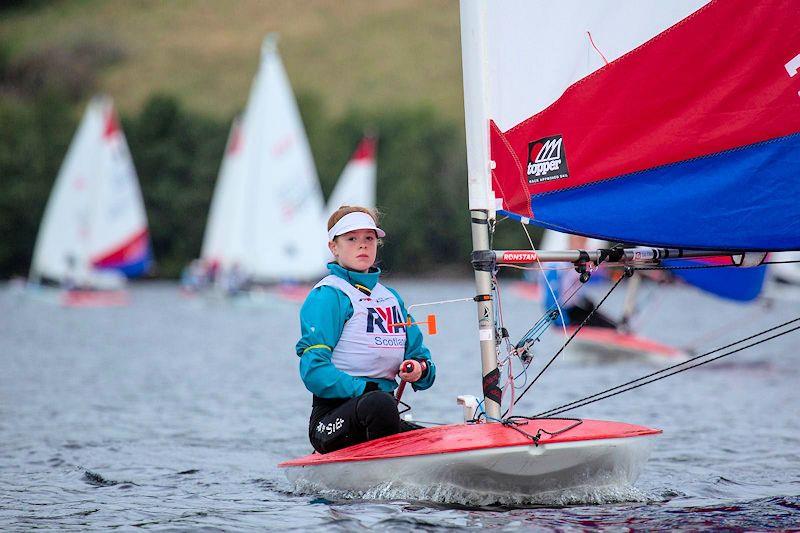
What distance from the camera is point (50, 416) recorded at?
35.0ft

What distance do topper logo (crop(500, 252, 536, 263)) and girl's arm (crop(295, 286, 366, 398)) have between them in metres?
0.84

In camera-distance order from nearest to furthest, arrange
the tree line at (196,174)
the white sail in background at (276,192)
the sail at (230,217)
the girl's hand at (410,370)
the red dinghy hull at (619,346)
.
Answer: the girl's hand at (410,370), the red dinghy hull at (619,346), the white sail in background at (276,192), the sail at (230,217), the tree line at (196,174)

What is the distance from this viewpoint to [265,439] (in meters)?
9.28

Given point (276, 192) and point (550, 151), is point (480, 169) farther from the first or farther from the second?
point (276, 192)

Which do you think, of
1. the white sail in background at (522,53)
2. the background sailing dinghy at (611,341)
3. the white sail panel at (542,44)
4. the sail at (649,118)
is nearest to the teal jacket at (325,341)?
the white sail in background at (522,53)

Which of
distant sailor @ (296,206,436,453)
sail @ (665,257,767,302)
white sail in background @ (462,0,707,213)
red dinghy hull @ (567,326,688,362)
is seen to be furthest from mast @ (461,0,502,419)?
red dinghy hull @ (567,326,688,362)

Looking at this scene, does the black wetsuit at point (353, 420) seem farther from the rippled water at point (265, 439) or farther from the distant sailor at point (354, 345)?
the rippled water at point (265, 439)

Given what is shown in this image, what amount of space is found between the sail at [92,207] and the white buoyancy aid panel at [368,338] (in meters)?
29.7

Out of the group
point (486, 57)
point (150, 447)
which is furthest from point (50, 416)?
point (486, 57)

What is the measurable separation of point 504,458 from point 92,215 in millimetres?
31130

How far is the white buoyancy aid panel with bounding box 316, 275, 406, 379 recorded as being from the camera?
578 centimetres

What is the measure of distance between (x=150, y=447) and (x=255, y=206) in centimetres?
2259

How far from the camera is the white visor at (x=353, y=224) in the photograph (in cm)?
575

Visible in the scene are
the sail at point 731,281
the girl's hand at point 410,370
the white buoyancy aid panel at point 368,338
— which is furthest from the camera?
the sail at point 731,281
